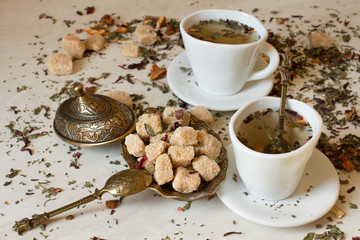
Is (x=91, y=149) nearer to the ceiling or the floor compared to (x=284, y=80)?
nearer to the floor

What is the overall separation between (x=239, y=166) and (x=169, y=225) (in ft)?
0.67

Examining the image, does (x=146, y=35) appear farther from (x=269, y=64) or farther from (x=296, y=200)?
(x=296, y=200)

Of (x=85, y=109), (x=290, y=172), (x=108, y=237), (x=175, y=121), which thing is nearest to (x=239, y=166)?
(x=290, y=172)

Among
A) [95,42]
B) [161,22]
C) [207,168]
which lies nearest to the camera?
[207,168]

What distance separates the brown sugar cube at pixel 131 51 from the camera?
1432mm

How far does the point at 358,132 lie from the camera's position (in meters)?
Result: 1.12

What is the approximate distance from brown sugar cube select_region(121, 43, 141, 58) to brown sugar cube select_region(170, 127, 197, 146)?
558mm

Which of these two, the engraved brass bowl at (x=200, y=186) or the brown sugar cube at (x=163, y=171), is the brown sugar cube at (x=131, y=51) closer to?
the engraved brass bowl at (x=200, y=186)

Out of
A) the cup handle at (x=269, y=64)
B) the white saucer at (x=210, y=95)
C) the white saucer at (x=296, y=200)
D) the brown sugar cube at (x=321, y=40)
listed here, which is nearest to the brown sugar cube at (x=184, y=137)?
the white saucer at (x=296, y=200)

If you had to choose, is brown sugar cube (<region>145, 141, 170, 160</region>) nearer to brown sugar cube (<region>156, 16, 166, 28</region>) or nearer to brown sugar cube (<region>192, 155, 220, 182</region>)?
brown sugar cube (<region>192, 155, 220, 182</region>)

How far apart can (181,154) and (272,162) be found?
0.21 metres

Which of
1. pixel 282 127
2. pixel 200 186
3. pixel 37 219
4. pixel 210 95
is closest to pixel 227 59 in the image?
pixel 210 95

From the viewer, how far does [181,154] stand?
925 millimetres

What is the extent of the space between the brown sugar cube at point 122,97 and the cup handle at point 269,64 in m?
0.36
